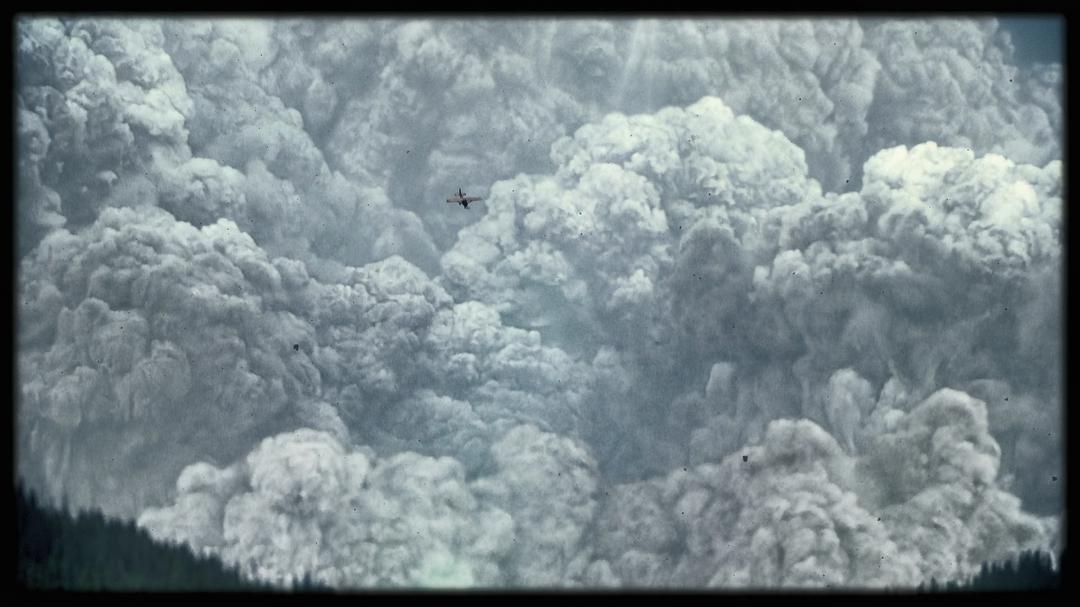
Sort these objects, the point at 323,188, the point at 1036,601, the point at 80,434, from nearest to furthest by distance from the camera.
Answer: the point at 1036,601 < the point at 80,434 < the point at 323,188

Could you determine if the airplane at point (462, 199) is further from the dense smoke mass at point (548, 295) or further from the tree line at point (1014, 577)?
the tree line at point (1014, 577)

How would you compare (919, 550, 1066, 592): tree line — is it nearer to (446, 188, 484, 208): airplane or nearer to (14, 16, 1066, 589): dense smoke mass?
(14, 16, 1066, 589): dense smoke mass

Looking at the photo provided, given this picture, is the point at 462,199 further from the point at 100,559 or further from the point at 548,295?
the point at 100,559

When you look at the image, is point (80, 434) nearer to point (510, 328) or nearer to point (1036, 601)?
point (510, 328)

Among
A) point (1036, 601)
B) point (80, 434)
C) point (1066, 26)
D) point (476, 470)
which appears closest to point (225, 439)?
point (80, 434)

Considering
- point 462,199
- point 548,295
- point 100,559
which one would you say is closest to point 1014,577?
point 548,295

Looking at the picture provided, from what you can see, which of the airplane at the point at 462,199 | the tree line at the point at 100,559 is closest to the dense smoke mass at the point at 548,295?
the airplane at the point at 462,199

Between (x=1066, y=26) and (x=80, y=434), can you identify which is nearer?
(x=1066, y=26)
